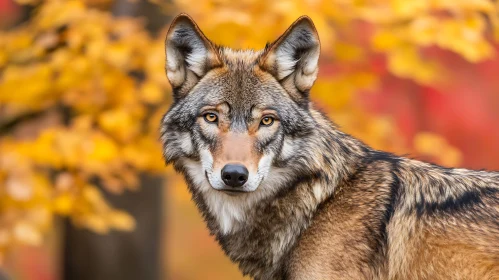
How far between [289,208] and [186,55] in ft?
4.16

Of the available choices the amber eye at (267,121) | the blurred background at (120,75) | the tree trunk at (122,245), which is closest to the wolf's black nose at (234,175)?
the amber eye at (267,121)

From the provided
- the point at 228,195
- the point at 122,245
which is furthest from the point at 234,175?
the point at 122,245

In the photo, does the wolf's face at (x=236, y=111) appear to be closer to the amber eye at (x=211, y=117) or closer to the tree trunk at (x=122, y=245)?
the amber eye at (x=211, y=117)

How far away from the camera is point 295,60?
18.6ft

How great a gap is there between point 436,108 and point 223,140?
11373 millimetres

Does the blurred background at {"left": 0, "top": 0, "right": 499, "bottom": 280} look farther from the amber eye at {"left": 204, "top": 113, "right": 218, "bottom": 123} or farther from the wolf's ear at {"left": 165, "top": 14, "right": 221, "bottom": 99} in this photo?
the amber eye at {"left": 204, "top": 113, "right": 218, "bottom": 123}

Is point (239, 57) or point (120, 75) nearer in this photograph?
point (239, 57)

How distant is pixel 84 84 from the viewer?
8.92m

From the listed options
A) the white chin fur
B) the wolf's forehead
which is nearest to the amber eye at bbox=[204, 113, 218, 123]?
the white chin fur

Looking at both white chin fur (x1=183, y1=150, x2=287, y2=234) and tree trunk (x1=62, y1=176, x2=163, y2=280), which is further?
tree trunk (x1=62, y1=176, x2=163, y2=280)

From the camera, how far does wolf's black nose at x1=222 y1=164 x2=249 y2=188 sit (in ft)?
17.0

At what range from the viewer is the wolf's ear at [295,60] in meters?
5.57

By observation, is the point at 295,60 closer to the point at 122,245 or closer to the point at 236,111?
the point at 236,111

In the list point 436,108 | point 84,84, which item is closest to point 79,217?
point 84,84
